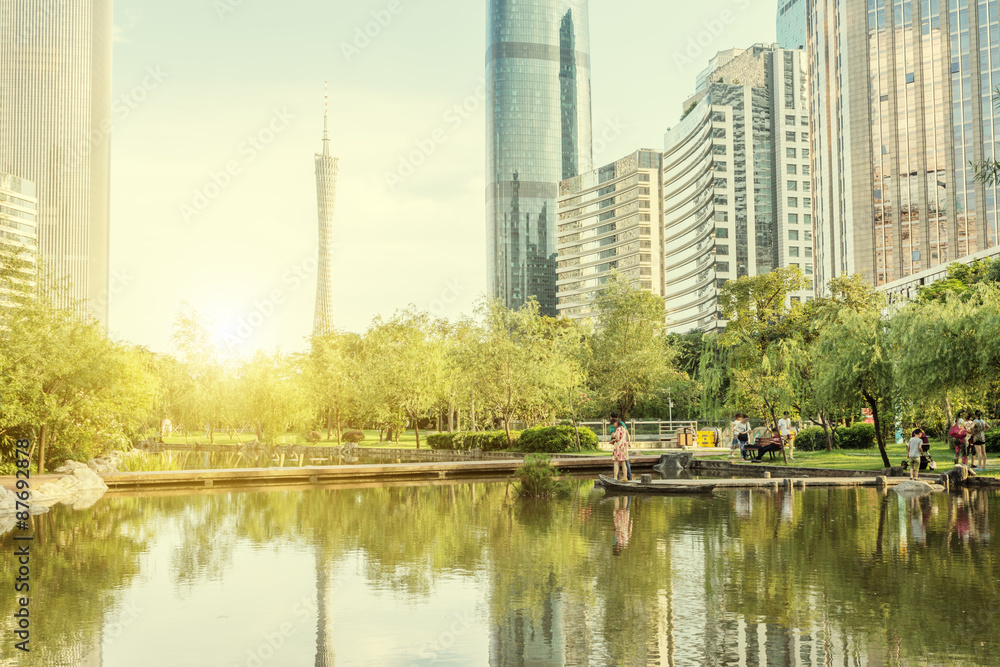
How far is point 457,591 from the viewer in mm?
10898

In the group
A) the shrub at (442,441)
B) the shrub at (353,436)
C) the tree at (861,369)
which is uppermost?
the tree at (861,369)

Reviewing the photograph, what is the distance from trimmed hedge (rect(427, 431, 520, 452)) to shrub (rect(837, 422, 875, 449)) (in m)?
14.8

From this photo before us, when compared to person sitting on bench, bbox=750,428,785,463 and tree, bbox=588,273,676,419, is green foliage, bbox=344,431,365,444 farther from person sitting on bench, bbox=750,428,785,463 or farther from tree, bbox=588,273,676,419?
person sitting on bench, bbox=750,428,785,463

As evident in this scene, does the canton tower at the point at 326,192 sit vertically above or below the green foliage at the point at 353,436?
above

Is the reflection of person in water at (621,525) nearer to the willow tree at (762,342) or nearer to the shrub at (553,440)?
the willow tree at (762,342)

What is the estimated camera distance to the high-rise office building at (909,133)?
116 metres

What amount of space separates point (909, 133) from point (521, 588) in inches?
5026

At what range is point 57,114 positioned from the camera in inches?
5684

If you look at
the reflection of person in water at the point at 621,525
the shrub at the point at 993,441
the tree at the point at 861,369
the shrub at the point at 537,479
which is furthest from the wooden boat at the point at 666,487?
the shrub at the point at 993,441

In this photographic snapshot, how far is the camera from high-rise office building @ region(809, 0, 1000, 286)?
11644cm

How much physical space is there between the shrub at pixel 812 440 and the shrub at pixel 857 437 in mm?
763

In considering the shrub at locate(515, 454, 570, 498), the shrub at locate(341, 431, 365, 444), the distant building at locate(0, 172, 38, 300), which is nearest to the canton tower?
the distant building at locate(0, 172, 38, 300)

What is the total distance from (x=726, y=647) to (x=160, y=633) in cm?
558

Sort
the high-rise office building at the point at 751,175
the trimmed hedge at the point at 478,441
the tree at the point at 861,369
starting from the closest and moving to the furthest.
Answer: the tree at the point at 861,369 < the trimmed hedge at the point at 478,441 < the high-rise office building at the point at 751,175
